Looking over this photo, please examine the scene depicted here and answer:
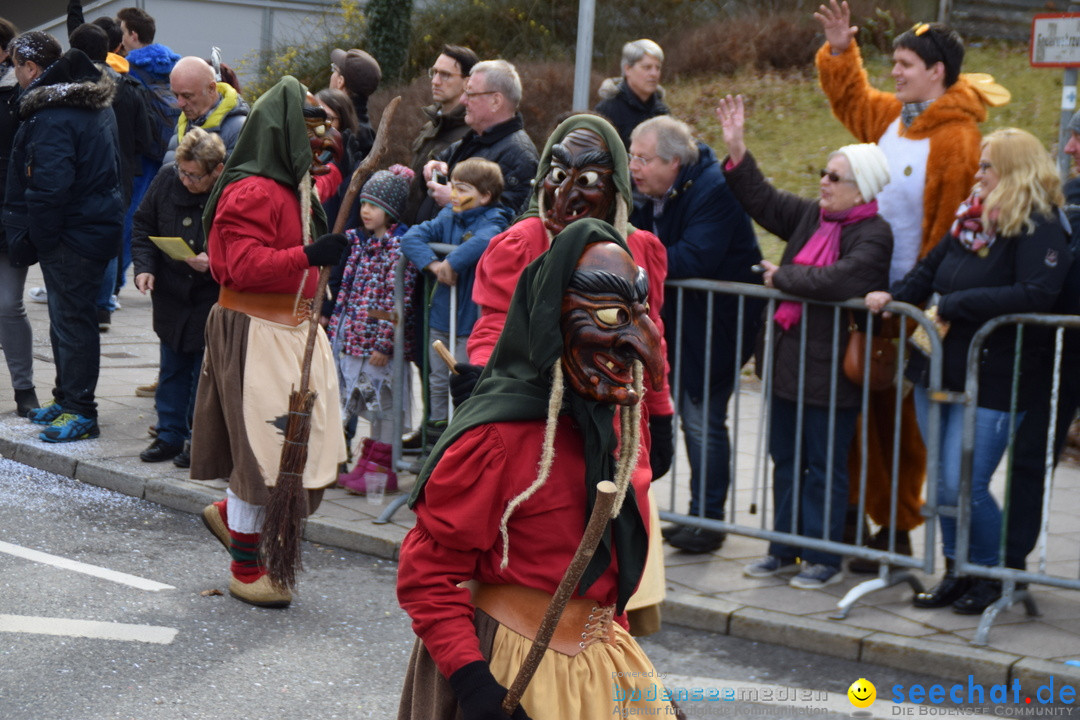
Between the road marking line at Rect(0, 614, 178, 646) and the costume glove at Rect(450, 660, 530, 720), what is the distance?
2976 mm

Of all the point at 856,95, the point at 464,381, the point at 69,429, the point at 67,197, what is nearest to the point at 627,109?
the point at 856,95

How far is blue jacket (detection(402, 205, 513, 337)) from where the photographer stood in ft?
22.3

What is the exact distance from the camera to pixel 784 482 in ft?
20.5

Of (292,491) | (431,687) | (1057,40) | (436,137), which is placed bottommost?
(292,491)

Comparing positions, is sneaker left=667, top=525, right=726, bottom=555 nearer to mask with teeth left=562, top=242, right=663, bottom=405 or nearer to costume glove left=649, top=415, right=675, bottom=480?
costume glove left=649, top=415, right=675, bottom=480

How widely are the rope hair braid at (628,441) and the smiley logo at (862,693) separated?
2544 mm

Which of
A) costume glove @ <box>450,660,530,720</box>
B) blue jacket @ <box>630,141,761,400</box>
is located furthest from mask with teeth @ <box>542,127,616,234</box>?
costume glove @ <box>450,660,530,720</box>

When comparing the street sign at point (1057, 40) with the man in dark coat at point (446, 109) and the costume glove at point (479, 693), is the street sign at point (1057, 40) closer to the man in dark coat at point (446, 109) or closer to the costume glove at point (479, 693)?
the man in dark coat at point (446, 109)

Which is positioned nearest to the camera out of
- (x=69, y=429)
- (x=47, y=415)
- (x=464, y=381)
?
(x=464, y=381)

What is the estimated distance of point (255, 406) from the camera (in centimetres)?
557

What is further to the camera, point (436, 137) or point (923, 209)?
point (436, 137)

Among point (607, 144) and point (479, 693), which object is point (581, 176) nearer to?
point (607, 144)

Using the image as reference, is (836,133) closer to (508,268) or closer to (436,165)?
(436,165)

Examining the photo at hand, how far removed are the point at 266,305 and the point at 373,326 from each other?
5.34ft
